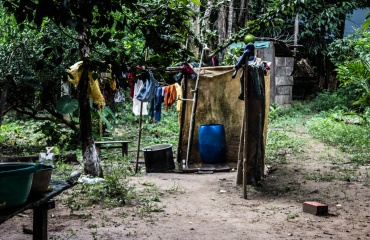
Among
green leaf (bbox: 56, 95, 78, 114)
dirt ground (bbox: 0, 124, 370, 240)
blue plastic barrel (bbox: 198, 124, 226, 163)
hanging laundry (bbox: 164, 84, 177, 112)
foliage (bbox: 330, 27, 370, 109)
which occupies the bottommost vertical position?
dirt ground (bbox: 0, 124, 370, 240)

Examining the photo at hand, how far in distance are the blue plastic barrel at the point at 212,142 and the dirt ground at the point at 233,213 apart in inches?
37.4

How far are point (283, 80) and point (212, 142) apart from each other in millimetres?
10819

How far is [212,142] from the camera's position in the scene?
9.58 meters

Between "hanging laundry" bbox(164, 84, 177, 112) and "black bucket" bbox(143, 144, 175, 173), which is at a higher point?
"hanging laundry" bbox(164, 84, 177, 112)

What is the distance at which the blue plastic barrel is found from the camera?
9.56 metres

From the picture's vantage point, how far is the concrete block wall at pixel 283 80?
19438 mm

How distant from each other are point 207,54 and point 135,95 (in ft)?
9.49

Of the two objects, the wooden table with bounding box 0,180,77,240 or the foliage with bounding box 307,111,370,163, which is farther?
the foliage with bounding box 307,111,370,163

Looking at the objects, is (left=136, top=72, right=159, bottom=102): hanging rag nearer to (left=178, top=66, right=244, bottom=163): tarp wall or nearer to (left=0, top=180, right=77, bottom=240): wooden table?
(left=178, top=66, right=244, bottom=163): tarp wall

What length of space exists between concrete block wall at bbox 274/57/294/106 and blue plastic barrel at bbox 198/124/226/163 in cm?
1021

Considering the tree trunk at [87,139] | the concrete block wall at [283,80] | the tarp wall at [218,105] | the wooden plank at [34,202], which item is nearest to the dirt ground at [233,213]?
Result: the tree trunk at [87,139]

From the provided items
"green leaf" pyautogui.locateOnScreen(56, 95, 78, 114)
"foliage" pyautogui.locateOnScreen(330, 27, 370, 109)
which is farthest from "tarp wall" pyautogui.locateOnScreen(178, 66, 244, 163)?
"foliage" pyautogui.locateOnScreen(330, 27, 370, 109)

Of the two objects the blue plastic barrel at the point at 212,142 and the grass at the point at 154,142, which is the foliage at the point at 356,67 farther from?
the blue plastic barrel at the point at 212,142

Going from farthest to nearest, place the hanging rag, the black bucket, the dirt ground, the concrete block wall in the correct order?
the concrete block wall
the black bucket
the hanging rag
the dirt ground
